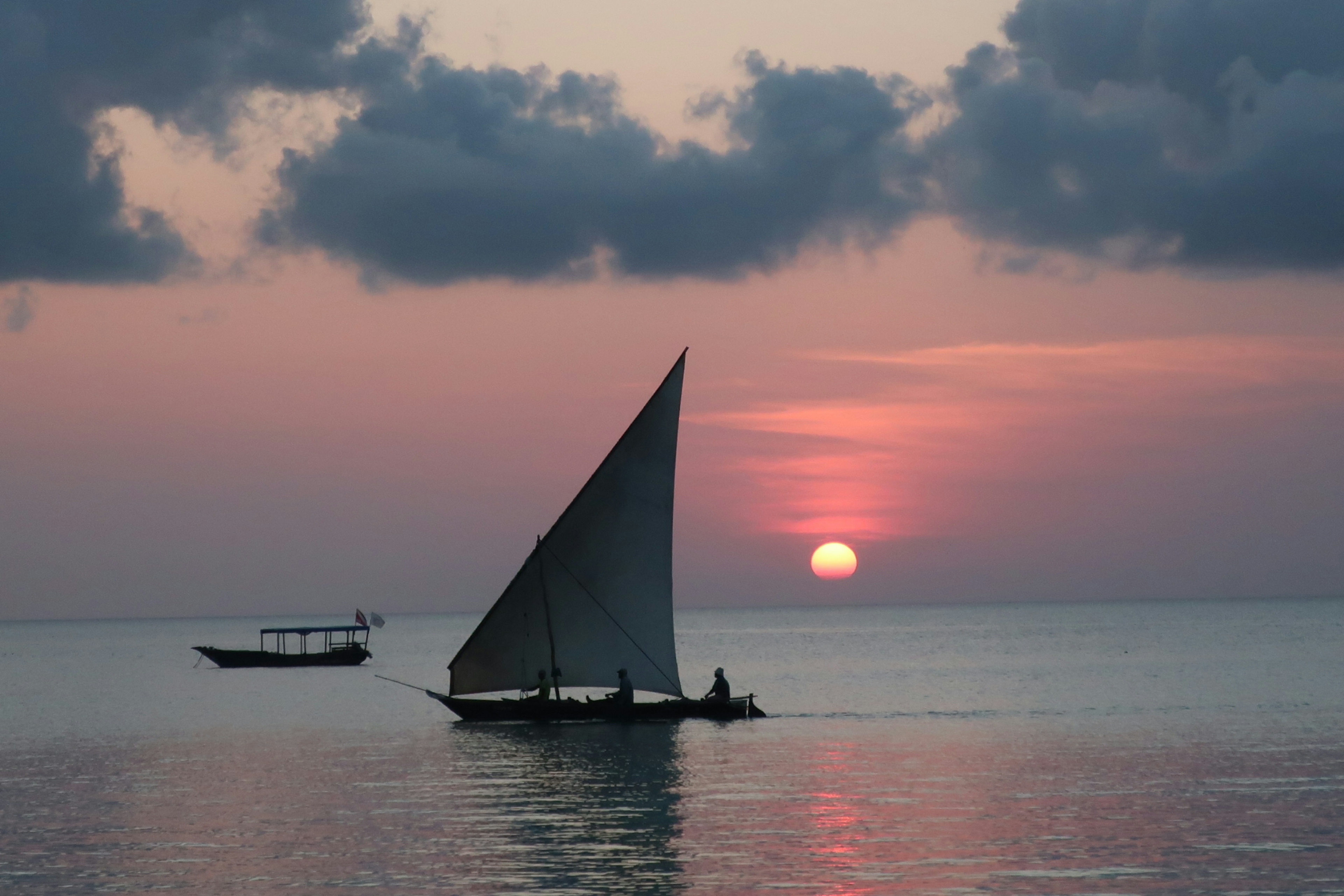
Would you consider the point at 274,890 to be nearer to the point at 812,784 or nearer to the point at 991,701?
the point at 812,784

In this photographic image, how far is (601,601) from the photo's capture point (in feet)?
157

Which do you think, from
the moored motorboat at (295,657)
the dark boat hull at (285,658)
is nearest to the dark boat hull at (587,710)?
the moored motorboat at (295,657)

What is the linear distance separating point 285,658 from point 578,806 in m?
92.2

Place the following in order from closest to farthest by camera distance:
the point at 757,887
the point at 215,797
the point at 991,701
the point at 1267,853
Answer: the point at 757,887
the point at 1267,853
the point at 215,797
the point at 991,701

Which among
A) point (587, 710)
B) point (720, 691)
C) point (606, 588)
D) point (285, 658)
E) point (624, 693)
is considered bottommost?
point (587, 710)

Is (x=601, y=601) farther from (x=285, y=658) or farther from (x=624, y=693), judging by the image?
(x=285, y=658)

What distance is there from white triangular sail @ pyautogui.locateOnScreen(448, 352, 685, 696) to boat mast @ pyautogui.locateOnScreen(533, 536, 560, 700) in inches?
1.7

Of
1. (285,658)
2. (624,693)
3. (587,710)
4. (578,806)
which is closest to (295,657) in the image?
(285,658)

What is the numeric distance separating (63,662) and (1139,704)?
431ft

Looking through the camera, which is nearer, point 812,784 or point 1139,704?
point 812,784

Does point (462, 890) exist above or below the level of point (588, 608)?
below

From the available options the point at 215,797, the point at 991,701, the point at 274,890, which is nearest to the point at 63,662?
the point at 991,701

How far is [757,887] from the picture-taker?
22.9m

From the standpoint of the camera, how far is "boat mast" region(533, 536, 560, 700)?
156ft
